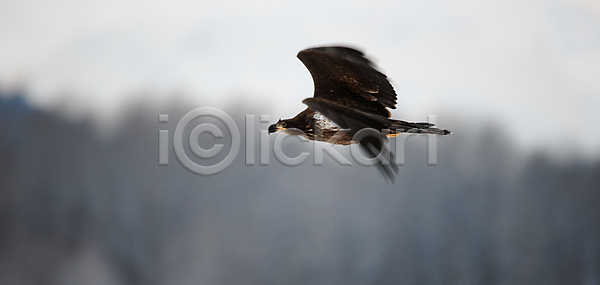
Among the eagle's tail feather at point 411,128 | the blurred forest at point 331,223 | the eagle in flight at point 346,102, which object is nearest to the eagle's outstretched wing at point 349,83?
the eagle in flight at point 346,102

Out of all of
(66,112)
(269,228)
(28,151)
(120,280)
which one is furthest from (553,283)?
(28,151)

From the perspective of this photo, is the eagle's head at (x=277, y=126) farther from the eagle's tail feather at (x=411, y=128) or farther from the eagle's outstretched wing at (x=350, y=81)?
the eagle's tail feather at (x=411, y=128)

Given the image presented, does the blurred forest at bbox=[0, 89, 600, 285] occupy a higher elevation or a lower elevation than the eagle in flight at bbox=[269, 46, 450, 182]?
lower

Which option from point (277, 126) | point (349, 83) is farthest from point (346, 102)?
point (277, 126)

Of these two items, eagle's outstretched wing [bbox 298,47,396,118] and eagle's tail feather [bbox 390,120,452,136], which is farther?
eagle's outstretched wing [bbox 298,47,396,118]

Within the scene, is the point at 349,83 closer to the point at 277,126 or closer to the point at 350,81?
the point at 350,81

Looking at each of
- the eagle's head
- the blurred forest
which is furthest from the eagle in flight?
the blurred forest

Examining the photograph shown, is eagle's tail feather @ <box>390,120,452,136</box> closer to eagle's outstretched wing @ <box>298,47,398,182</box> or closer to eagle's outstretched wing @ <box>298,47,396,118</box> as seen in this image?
eagle's outstretched wing @ <box>298,47,398,182</box>

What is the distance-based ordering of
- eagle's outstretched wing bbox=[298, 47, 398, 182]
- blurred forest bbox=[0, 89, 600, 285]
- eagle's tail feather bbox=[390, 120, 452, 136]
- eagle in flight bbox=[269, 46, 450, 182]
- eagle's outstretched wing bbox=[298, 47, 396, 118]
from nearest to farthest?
eagle in flight bbox=[269, 46, 450, 182] → eagle's tail feather bbox=[390, 120, 452, 136] → eagle's outstretched wing bbox=[298, 47, 398, 182] → eagle's outstretched wing bbox=[298, 47, 396, 118] → blurred forest bbox=[0, 89, 600, 285]
